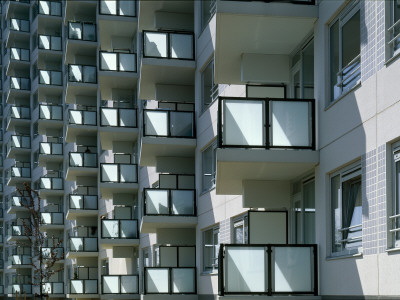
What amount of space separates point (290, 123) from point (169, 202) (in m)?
12.0

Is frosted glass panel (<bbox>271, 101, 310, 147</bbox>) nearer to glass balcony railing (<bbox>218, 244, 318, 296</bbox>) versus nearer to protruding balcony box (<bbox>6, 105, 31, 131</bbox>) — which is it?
glass balcony railing (<bbox>218, 244, 318, 296</bbox>)

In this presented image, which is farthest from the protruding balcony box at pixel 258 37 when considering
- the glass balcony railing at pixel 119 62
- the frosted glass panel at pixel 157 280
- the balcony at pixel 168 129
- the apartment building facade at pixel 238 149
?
the glass balcony railing at pixel 119 62

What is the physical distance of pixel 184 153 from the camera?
27297 millimetres

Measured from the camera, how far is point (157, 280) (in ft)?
81.6

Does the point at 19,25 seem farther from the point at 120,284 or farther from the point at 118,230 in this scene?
the point at 120,284

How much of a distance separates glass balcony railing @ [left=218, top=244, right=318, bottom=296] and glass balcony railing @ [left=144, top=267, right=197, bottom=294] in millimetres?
10594

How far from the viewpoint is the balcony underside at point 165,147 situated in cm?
2583

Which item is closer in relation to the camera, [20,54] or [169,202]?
[169,202]

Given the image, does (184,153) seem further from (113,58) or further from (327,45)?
(327,45)

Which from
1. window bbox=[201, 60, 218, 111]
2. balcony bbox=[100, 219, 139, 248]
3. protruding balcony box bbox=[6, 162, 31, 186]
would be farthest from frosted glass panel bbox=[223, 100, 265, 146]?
protruding balcony box bbox=[6, 162, 31, 186]

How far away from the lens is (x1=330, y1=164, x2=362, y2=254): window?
1267 cm

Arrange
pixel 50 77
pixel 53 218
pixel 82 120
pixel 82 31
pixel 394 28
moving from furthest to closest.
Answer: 1. pixel 50 77
2. pixel 53 218
3. pixel 82 31
4. pixel 82 120
5. pixel 394 28

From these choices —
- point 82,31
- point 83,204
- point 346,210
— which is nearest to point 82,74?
point 82,31

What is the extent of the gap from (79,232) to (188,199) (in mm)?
21844
